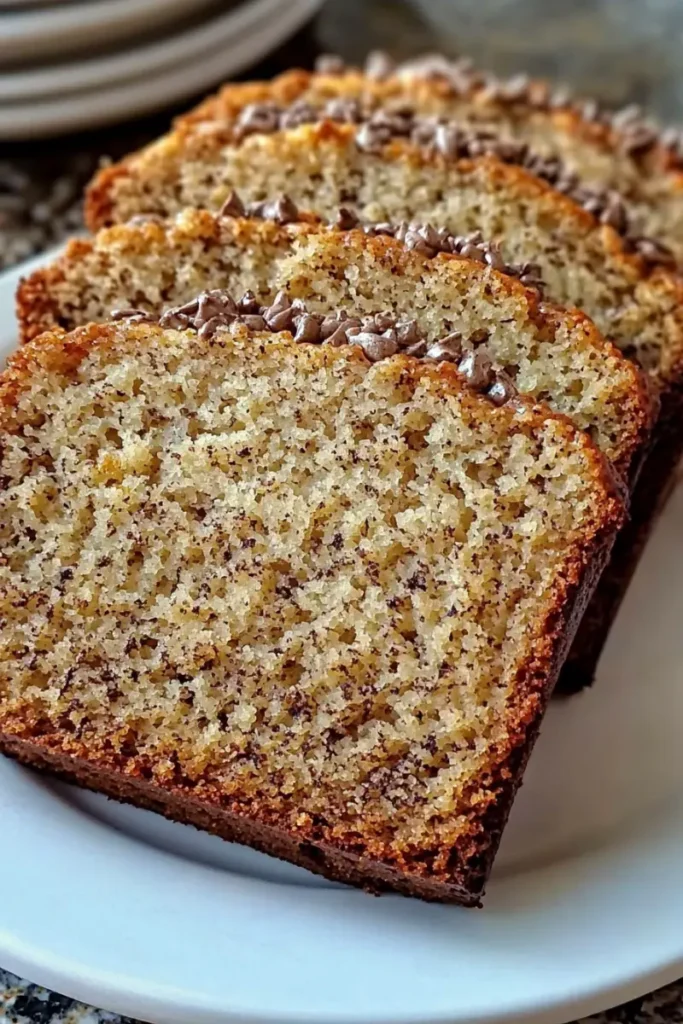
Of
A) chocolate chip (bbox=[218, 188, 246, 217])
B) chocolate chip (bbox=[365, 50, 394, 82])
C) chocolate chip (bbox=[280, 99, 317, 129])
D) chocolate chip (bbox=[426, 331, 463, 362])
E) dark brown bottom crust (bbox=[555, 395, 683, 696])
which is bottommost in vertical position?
dark brown bottom crust (bbox=[555, 395, 683, 696])

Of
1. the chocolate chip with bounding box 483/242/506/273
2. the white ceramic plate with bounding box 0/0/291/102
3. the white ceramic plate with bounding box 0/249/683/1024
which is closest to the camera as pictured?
the white ceramic plate with bounding box 0/249/683/1024

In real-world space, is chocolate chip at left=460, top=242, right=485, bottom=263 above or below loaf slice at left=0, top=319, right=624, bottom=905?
above

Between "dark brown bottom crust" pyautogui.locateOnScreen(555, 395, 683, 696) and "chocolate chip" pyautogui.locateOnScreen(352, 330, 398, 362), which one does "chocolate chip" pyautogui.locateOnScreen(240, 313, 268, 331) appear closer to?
"chocolate chip" pyautogui.locateOnScreen(352, 330, 398, 362)

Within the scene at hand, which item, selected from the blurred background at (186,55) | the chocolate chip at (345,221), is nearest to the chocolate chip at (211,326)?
the chocolate chip at (345,221)

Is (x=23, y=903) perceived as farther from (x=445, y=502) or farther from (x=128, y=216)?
(x=128, y=216)

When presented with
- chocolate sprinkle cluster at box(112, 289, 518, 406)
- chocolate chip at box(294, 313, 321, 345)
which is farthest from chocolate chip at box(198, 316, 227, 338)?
chocolate chip at box(294, 313, 321, 345)

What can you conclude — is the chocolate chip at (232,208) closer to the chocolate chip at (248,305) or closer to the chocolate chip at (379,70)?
the chocolate chip at (248,305)

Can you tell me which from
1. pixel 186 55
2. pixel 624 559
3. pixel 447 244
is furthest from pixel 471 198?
pixel 186 55
